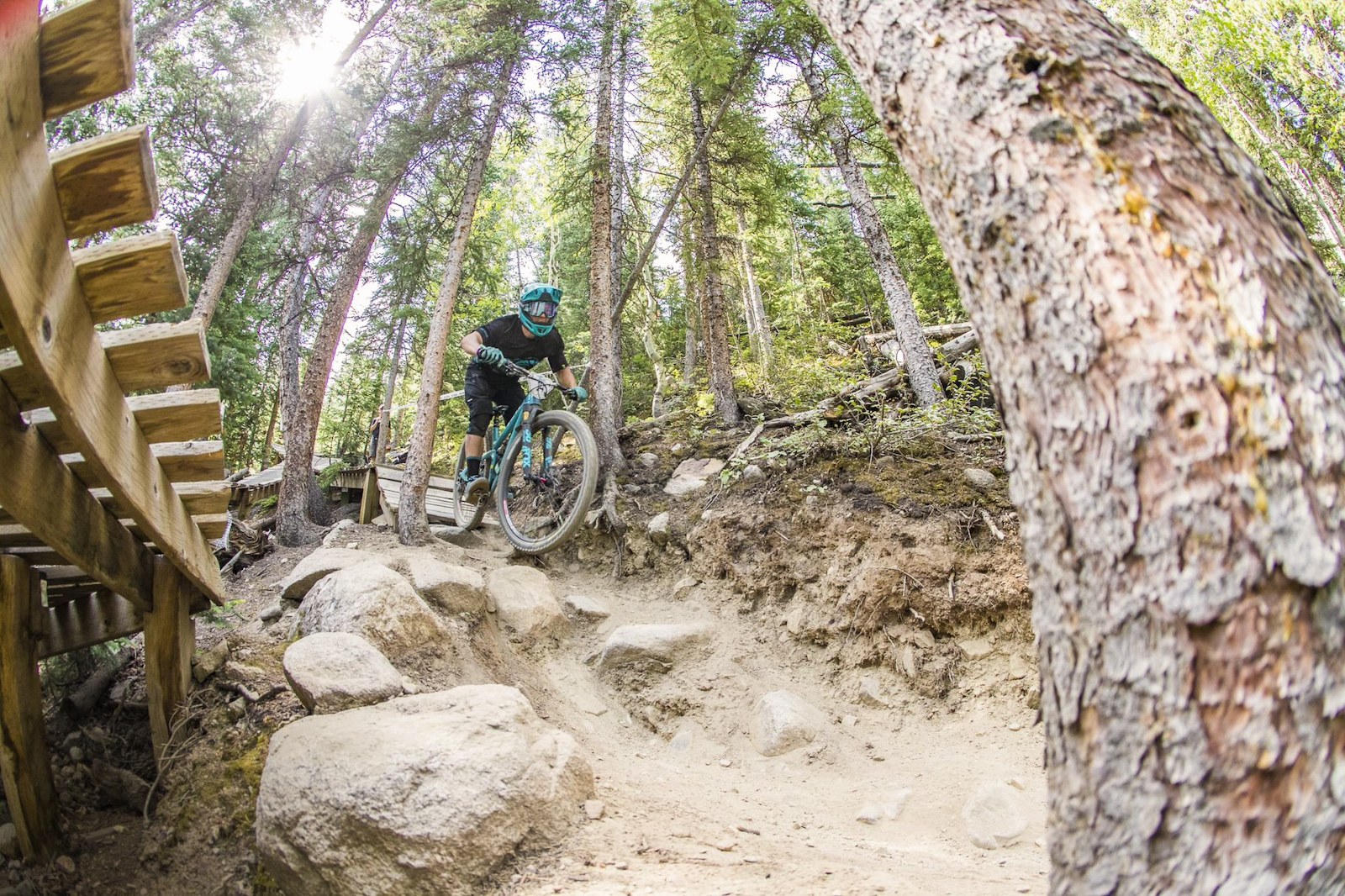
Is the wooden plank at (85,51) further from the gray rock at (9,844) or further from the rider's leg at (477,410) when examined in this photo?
the rider's leg at (477,410)

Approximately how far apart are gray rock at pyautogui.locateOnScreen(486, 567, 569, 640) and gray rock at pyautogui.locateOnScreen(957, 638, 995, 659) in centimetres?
318

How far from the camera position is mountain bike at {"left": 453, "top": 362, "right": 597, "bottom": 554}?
20.0ft

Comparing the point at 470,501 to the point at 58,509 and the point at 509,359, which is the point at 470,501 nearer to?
the point at 509,359

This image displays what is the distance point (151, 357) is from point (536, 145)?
13.0m

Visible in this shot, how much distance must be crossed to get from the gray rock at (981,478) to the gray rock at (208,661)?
565cm

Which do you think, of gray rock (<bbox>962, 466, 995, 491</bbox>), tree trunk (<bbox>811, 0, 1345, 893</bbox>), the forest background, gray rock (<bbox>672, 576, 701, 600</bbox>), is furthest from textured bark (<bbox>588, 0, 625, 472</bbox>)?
tree trunk (<bbox>811, 0, 1345, 893</bbox>)

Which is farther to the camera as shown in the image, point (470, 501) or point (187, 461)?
point (470, 501)

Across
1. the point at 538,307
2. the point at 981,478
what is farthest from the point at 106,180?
the point at 981,478

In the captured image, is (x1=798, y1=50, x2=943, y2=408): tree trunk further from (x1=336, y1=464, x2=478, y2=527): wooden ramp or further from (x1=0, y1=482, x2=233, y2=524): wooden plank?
(x1=0, y1=482, x2=233, y2=524): wooden plank

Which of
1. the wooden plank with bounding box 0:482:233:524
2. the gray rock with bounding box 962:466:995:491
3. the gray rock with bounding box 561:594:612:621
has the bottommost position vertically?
the gray rock with bounding box 561:594:612:621

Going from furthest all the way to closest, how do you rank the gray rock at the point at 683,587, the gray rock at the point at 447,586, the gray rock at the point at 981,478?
the gray rock at the point at 683,587 → the gray rock at the point at 981,478 → the gray rock at the point at 447,586

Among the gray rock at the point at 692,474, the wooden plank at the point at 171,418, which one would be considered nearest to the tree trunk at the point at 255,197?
the gray rock at the point at 692,474

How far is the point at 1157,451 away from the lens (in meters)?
1.09

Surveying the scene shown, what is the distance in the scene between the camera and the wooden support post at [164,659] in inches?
162
